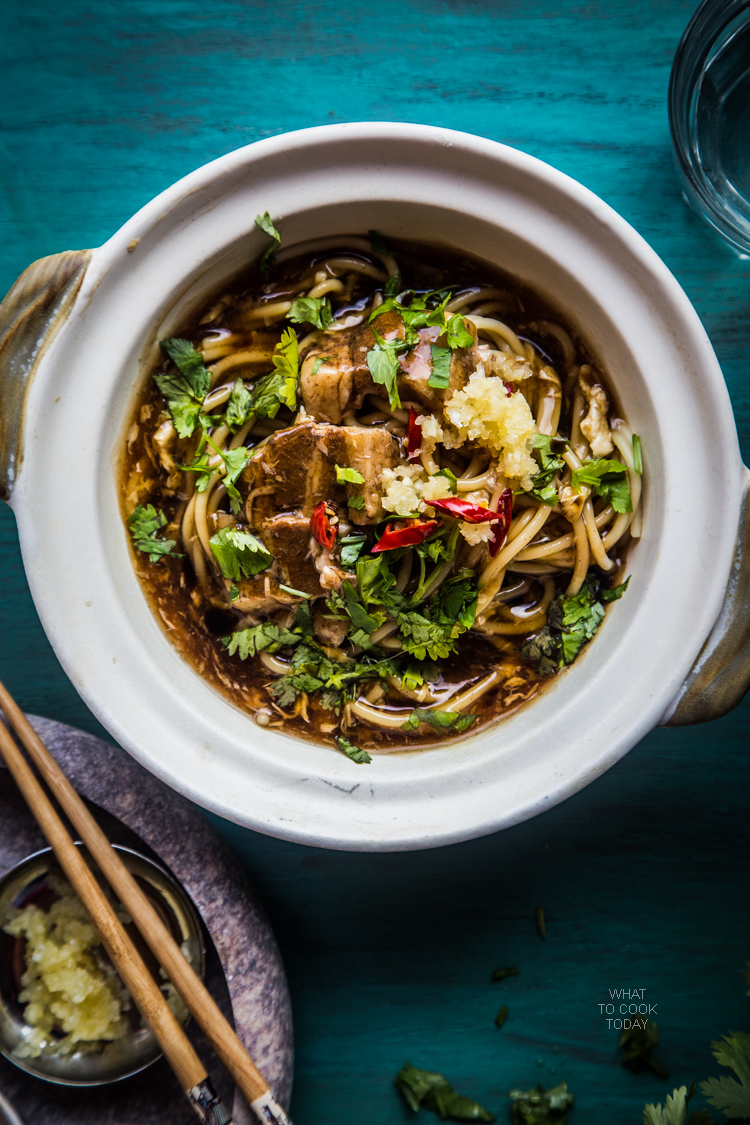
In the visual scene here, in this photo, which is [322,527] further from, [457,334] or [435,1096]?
[435,1096]

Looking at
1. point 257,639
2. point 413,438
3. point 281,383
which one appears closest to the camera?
point 413,438

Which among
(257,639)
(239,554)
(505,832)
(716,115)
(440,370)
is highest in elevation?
(716,115)

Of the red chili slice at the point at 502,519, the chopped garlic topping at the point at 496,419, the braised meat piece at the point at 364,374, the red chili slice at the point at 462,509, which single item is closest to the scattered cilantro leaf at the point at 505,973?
the red chili slice at the point at 502,519

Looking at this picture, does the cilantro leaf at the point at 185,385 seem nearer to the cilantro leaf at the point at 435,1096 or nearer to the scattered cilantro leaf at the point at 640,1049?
the cilantro leaf at the point at 435,1096

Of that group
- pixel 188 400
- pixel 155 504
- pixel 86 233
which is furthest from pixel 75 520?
pixel 86 233

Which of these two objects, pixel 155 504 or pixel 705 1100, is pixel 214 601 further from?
pixel 705 1100

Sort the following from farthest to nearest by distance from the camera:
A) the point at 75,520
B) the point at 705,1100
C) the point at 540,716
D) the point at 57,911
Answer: the point at 705,1100
the point at 57,911
the point at 540,716
the point at 75,520

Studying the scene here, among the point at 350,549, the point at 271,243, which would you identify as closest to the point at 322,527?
the point at 350,549
